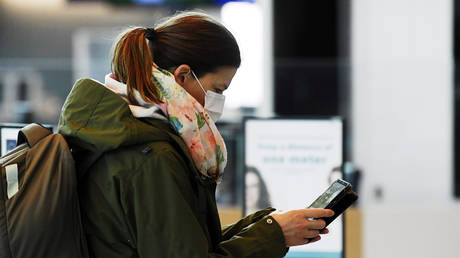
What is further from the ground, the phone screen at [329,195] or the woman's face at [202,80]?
the woman's face at [202,80]

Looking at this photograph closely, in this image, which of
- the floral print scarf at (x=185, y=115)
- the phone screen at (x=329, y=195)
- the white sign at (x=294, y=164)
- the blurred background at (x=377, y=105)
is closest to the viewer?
the floral print scarf at (x=185, y=115)

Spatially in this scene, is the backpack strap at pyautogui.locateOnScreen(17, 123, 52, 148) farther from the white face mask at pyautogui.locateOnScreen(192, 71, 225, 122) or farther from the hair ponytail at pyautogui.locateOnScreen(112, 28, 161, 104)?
the white face mask at pyautogui.locateOnScreen(192, 71, 225, 122)

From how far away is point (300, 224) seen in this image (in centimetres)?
167

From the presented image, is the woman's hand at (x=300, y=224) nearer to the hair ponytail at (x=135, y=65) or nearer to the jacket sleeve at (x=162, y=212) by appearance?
the jacket sleeve at (x=162, y=212)

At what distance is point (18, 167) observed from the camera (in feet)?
4.90

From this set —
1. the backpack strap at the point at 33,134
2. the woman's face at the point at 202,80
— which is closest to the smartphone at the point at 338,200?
the woman's face at the point at 202,80

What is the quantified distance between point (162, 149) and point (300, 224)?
38 centimetres

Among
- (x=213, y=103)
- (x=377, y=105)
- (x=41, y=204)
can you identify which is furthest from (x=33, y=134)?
(x=377, y=105)

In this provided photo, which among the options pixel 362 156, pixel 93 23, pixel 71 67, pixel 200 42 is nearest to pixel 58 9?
pixel 93 23

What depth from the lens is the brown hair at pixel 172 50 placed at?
5.20 feet

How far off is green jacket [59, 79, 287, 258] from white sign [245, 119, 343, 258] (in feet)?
4.22

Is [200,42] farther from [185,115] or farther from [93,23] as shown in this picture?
[93,23]

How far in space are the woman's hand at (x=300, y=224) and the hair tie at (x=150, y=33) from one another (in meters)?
0.47

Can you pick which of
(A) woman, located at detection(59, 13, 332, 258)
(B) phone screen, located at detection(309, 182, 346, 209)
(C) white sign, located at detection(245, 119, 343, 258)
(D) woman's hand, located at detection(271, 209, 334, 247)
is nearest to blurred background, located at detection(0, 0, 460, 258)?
(C) white sign, located at detection(245, 119, 343, 258)
